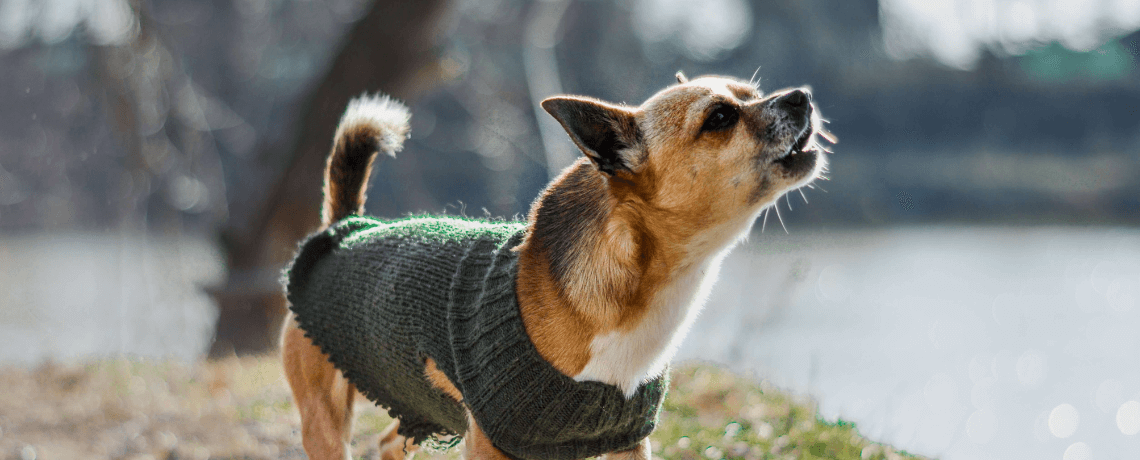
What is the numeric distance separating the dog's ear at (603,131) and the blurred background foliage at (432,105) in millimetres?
759

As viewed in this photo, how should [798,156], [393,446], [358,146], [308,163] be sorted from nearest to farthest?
[798,156] < [358,146] < [393,446] < [308,163]

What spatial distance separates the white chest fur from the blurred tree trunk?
4754 mm

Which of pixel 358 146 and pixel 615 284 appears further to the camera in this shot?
pixel 358 146

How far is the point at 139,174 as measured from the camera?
7.15m

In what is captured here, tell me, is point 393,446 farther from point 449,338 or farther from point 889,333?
point 889,333

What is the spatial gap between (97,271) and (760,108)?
16069mm

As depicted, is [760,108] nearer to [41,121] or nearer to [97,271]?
[41,121]

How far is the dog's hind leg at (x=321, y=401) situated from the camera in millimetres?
3139

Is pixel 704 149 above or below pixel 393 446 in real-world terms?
above

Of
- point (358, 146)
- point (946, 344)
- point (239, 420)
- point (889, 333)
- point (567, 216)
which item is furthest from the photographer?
point (889, 333)

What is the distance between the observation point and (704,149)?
7.42 ft

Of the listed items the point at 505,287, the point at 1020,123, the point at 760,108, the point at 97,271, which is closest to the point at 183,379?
the point at 505,287

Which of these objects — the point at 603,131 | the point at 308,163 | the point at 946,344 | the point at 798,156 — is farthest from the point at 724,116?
the point at 946,344

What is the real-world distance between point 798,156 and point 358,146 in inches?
74.8
